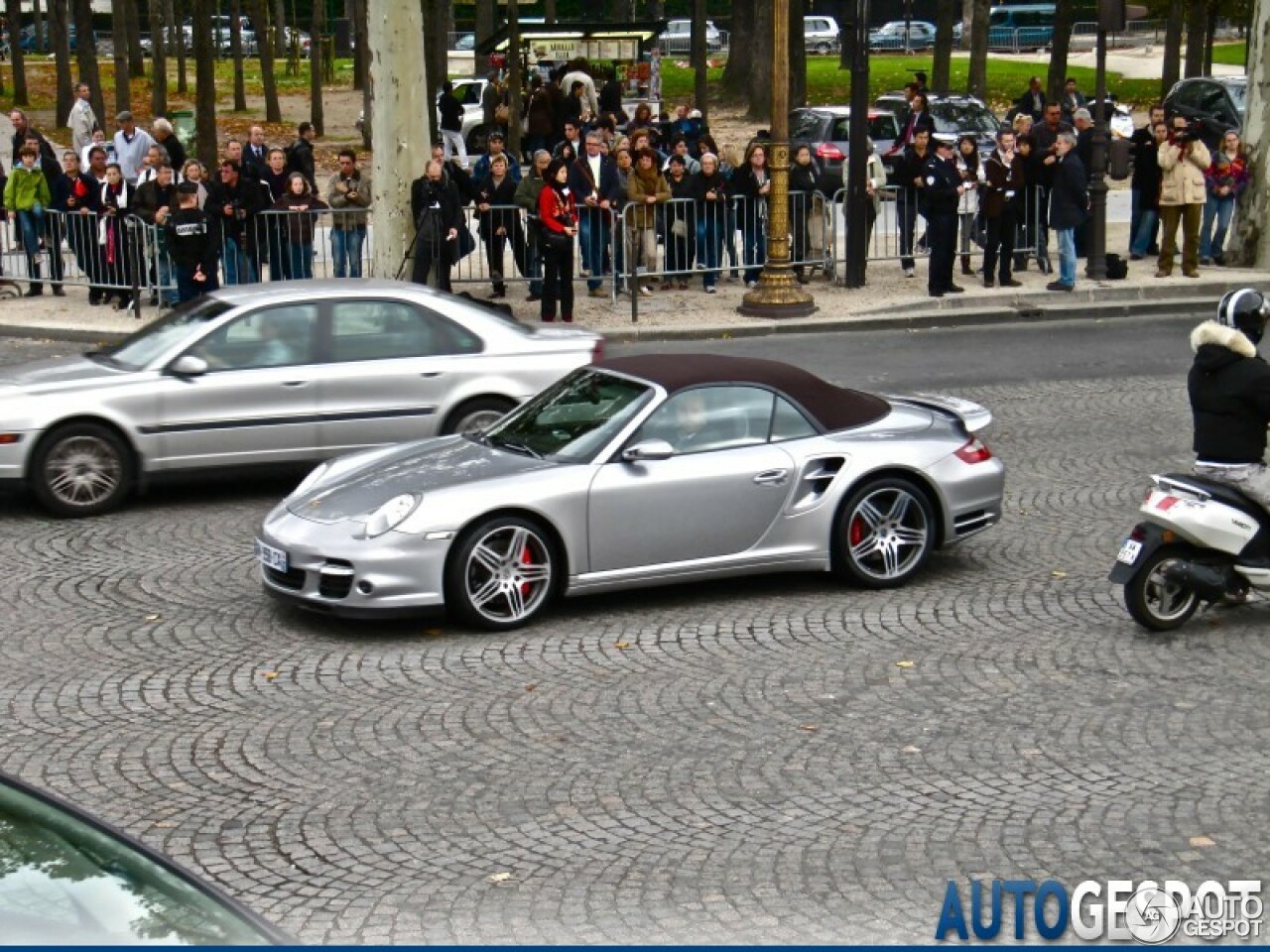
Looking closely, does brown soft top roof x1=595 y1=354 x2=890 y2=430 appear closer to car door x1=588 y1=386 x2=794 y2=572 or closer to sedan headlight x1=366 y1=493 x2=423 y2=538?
car door x1=588 y1=386 x2=794 y2=572

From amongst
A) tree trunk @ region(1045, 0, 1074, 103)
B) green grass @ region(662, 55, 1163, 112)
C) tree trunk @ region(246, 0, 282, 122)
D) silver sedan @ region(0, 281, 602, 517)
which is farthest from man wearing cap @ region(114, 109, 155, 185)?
green grass @ region(662, 55, 1163, 112)

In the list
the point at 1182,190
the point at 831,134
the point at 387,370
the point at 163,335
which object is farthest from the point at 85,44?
the point at 387,370

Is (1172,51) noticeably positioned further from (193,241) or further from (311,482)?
(311,482)

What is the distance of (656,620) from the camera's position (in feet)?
33.9

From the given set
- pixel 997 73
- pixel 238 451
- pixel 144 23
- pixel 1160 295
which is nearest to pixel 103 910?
pixel 238 451

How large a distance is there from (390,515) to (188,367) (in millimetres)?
3542

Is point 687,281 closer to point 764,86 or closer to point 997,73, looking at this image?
point 764,86

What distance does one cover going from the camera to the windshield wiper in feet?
34.3

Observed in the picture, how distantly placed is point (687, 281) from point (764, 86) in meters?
23.3

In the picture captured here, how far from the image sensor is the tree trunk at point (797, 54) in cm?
4262

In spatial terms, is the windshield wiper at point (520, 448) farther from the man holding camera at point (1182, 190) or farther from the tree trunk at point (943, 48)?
the tree trunk at point (943, 48)

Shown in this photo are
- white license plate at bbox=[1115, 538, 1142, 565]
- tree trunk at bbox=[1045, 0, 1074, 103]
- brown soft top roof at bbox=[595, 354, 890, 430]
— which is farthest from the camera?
tree trunk at bbox=[1045, 0, 1074, 103]

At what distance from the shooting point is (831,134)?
109ft

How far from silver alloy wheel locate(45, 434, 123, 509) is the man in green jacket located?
10383mm
